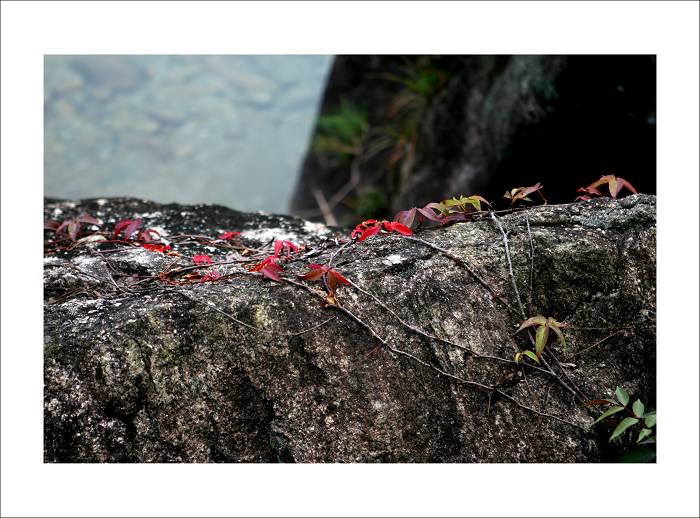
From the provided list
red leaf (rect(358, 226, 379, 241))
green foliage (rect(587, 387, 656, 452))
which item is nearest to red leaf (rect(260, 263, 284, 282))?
red leaf (rect(358, 226, 379, 241))

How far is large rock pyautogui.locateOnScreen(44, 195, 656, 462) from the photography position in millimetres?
1488

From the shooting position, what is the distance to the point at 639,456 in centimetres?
149

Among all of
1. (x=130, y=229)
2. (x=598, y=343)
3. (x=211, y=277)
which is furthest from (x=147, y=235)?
(x=598, y=343)

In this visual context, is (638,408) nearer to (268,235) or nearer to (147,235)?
(268,235)

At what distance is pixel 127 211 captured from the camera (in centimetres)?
260

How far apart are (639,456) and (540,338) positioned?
35 cm

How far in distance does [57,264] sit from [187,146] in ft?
27.3

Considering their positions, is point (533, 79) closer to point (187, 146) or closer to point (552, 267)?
point (552, 267)

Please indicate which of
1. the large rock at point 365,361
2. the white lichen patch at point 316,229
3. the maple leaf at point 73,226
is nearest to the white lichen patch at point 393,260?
the large rock at point 365,361

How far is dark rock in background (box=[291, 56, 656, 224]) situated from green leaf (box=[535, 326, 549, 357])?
3.12 feet

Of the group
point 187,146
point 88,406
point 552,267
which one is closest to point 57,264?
point 88,406

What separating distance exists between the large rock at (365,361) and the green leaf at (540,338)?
53 millimetres

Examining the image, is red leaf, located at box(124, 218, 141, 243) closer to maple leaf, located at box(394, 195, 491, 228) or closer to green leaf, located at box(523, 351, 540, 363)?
maple leaf, located at box(394, 195, 491, 228)

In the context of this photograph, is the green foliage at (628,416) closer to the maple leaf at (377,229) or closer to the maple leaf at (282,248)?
the maple leaf at (377,229)
